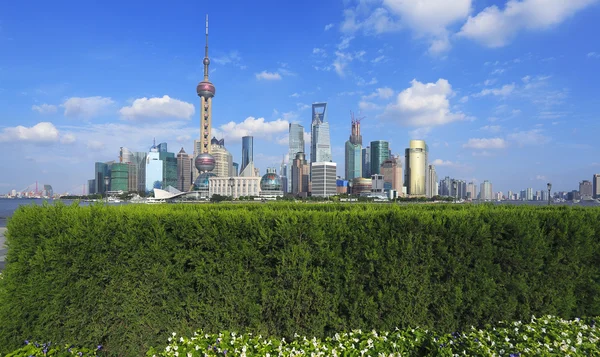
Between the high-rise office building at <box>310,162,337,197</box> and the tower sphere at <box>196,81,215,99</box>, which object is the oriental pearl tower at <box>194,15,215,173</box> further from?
the high-rise office building at <box>310,162,337,197</box>

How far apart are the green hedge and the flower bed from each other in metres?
0.22

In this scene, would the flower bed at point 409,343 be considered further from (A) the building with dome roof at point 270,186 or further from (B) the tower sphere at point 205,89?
(B) the tower sphere at point 205,89

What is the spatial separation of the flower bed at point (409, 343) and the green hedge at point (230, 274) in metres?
0.22

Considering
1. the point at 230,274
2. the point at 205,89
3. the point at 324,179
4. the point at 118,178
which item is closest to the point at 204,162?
the point at 205,89

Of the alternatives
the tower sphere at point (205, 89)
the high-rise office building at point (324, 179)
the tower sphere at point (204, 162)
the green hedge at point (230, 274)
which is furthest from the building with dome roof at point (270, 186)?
the green hedge at point (230, 274)

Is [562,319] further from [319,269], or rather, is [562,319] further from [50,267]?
[50,267]

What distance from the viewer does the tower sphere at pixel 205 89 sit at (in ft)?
563

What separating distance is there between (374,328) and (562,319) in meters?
3.39

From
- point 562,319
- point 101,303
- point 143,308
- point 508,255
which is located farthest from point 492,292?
point 101,303

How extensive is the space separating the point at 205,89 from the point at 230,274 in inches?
7170

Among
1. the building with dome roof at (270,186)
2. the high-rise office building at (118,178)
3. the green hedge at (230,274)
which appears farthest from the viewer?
the high-rise office building at (118,178)

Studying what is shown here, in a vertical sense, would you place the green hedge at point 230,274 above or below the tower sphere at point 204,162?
below

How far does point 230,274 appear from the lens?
4.75 metres

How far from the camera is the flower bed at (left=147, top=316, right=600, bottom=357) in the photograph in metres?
3.98
